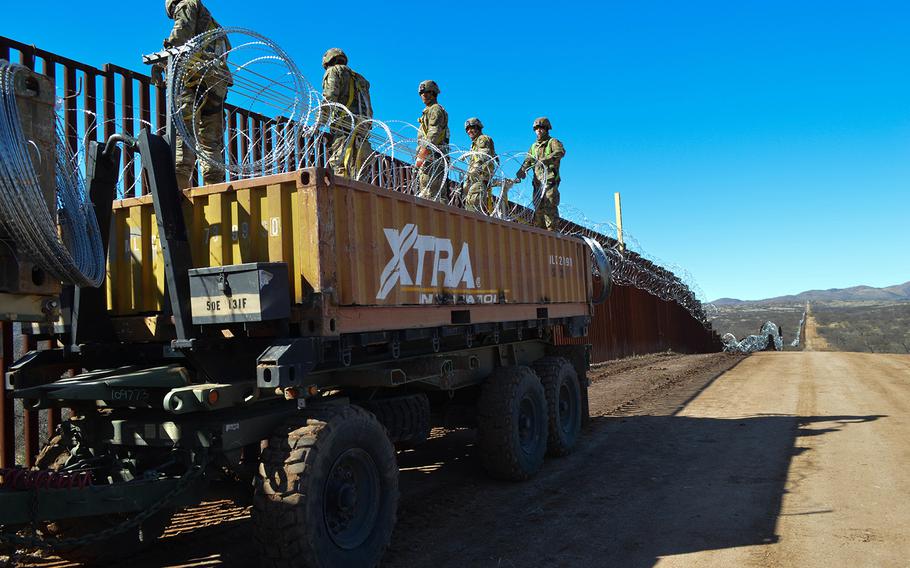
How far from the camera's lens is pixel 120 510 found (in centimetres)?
388

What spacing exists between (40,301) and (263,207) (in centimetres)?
160

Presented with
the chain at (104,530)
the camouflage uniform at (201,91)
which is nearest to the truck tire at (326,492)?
the chain at (104,530)

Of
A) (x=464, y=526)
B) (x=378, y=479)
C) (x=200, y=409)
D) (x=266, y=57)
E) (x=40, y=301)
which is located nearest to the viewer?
(x=40, y=301)

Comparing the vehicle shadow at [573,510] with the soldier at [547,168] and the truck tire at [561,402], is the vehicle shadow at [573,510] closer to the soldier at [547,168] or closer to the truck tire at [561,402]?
the truck tire at [561,402]

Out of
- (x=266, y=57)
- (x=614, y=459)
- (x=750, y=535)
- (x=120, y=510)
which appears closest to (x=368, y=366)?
(x=120, y=510)

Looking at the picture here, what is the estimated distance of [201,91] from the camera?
6008 mm

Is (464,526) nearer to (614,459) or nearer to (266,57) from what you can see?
(614,459)

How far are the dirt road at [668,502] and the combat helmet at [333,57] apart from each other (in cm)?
483

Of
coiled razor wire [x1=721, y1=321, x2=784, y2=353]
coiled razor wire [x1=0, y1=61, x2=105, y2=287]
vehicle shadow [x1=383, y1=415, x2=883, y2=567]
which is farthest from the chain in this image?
coiled razor wire [x1=721, y1=321, x2=784, y2=353]

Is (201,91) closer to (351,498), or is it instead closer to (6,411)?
(6,411)

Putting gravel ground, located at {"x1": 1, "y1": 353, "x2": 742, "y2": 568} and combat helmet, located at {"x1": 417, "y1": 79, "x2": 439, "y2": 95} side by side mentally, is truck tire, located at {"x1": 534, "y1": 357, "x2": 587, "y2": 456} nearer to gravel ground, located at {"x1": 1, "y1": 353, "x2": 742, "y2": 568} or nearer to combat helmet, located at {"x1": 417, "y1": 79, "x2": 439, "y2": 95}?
gravel ground, located at {"x1": 1, "y1": 353, "x2": 742, "y2": 568}

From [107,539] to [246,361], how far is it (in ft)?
5.58

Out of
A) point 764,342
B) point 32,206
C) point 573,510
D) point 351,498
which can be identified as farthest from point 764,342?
point 32,206

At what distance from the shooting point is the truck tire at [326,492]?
13.3ft
